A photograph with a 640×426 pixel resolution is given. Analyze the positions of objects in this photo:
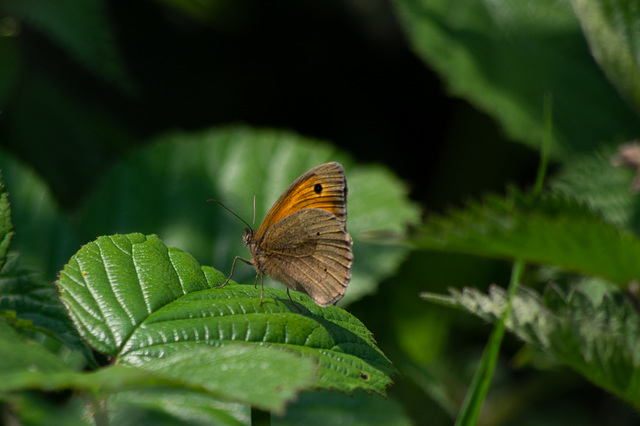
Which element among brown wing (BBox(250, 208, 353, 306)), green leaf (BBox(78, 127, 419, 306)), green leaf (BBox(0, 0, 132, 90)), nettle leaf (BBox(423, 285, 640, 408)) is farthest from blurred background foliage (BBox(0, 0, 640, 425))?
nettle leaf (BBox(423, 285, 640, 408))

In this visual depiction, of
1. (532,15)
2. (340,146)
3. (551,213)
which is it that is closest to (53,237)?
(551,213)

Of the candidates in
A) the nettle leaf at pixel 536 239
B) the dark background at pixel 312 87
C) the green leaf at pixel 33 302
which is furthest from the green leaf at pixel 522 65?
the green leaf at pixel 33 302

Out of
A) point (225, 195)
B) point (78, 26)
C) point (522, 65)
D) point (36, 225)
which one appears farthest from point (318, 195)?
point (522, 65)

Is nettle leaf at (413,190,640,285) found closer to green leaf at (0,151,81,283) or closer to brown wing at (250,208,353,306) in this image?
brown wing at (250,208,353,306)

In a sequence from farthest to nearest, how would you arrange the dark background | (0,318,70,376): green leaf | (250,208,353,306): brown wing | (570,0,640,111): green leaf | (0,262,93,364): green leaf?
the dark background < (570,0,640,111): green leaf < (250,208,353,306): brown wing < (0,262,93,364): green leaf < (0,318,70,376): green leaf

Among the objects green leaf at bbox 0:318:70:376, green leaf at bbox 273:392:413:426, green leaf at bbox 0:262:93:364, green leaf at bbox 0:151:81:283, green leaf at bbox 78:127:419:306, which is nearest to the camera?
green leaf at bbox 0:318:70:376

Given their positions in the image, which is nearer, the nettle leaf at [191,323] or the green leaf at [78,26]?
the nettle leaf at [191,323]

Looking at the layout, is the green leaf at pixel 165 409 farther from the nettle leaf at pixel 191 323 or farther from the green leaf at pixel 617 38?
the green leaf at pixel 617 38

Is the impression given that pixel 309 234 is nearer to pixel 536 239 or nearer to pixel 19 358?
pixel 536 239
